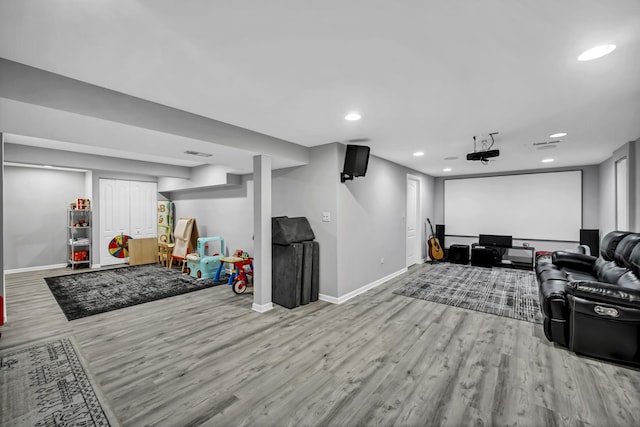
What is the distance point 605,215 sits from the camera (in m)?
5.28

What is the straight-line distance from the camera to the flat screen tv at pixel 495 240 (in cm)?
663

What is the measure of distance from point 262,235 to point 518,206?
6.33m

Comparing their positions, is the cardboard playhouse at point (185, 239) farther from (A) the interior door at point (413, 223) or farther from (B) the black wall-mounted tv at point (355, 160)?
(A) the interior door at point (413, 223)

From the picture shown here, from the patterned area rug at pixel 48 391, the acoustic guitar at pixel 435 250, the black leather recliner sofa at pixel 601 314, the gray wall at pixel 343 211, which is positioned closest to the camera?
the patterned area rug at pixel 48 391

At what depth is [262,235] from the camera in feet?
12.4

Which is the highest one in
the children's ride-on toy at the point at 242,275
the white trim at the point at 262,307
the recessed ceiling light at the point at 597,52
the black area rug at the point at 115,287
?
the recessed ceiling light at the point at 597,52

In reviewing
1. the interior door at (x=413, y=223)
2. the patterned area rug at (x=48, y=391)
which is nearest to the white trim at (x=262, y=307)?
the patterned area rug at (x=48, y=391)

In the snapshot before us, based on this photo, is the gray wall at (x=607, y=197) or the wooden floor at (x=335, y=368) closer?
the wooden floor at (x=335, y=368)

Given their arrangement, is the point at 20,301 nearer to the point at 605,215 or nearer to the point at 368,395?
the point at 368,395

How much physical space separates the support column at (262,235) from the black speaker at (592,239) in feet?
21.3

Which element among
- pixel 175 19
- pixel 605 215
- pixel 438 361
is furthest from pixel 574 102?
pixel 605 215

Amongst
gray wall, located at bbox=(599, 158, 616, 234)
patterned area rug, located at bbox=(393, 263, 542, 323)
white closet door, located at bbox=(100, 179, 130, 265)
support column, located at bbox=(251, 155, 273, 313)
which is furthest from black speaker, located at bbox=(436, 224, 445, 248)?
white closet door, located at bbox=(100, 179, 130, 265)

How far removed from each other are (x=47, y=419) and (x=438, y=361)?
2.97 metres

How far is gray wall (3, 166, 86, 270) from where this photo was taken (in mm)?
5852
